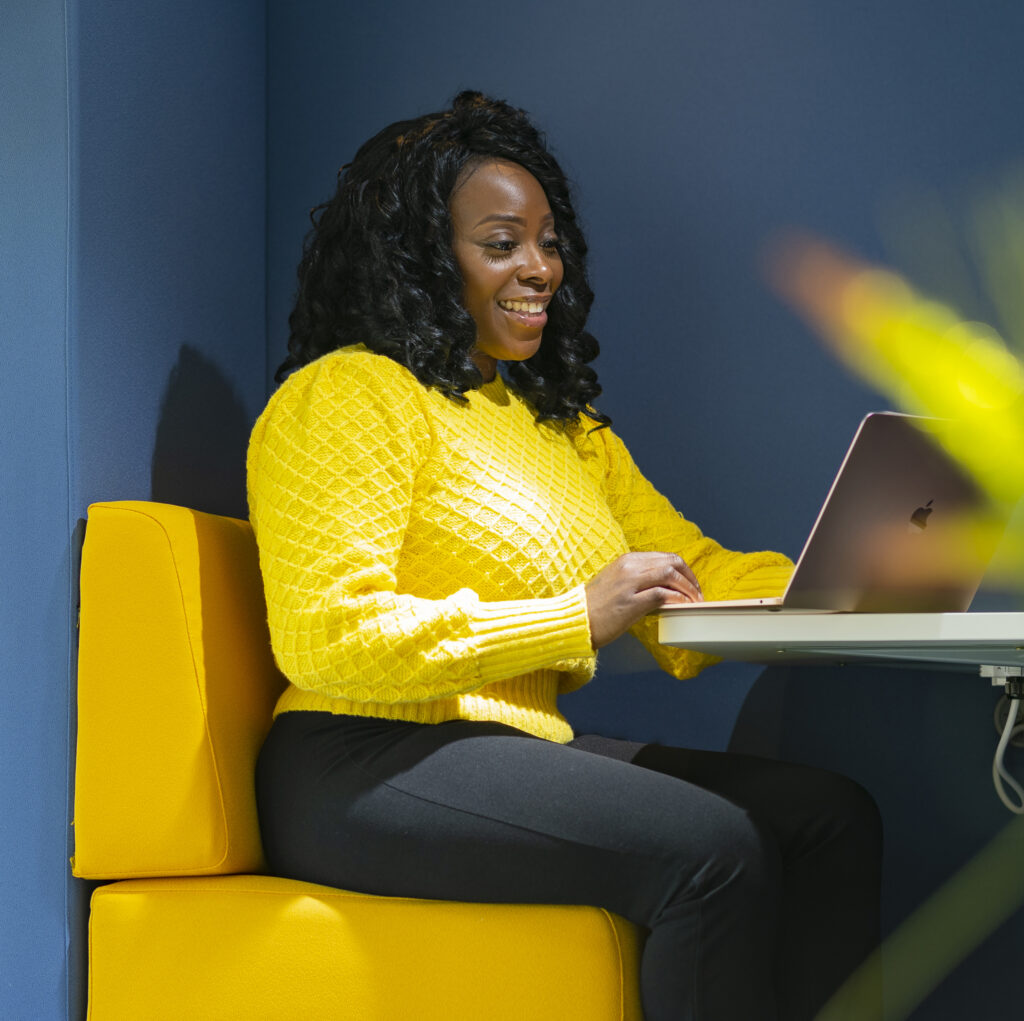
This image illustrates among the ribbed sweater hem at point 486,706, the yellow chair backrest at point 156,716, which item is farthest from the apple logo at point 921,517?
the yellow chair backrest at point 156,716

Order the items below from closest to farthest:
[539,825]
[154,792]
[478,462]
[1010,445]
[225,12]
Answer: [539,825] < [154,792] < [478,462] < [1010,445] < [225,12]

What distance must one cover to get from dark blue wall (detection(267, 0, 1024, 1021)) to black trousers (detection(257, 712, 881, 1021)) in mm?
528

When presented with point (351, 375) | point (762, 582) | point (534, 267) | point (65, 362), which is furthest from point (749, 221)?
point (65, 362)

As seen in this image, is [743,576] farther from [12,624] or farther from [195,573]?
[12,624]

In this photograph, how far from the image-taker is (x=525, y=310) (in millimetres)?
1525

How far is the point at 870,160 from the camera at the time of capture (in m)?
1.79

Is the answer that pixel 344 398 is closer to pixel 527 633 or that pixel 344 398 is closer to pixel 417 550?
pixel 417 550

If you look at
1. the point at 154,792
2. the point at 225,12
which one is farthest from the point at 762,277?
the point at 154,792

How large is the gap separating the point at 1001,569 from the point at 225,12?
4.60ft

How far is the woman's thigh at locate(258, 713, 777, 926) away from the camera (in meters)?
1.09

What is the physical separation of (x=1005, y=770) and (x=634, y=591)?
0.80 meters

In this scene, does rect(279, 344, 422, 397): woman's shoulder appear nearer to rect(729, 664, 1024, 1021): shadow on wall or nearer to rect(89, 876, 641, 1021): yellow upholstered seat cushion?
rect(89, 876, 641, 1021): yellow upholstered seat cushion

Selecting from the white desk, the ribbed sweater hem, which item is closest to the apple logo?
the white desk

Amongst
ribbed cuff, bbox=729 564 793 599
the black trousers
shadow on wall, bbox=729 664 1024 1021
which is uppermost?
ribbed cuff, bbox=729 564 793 599
